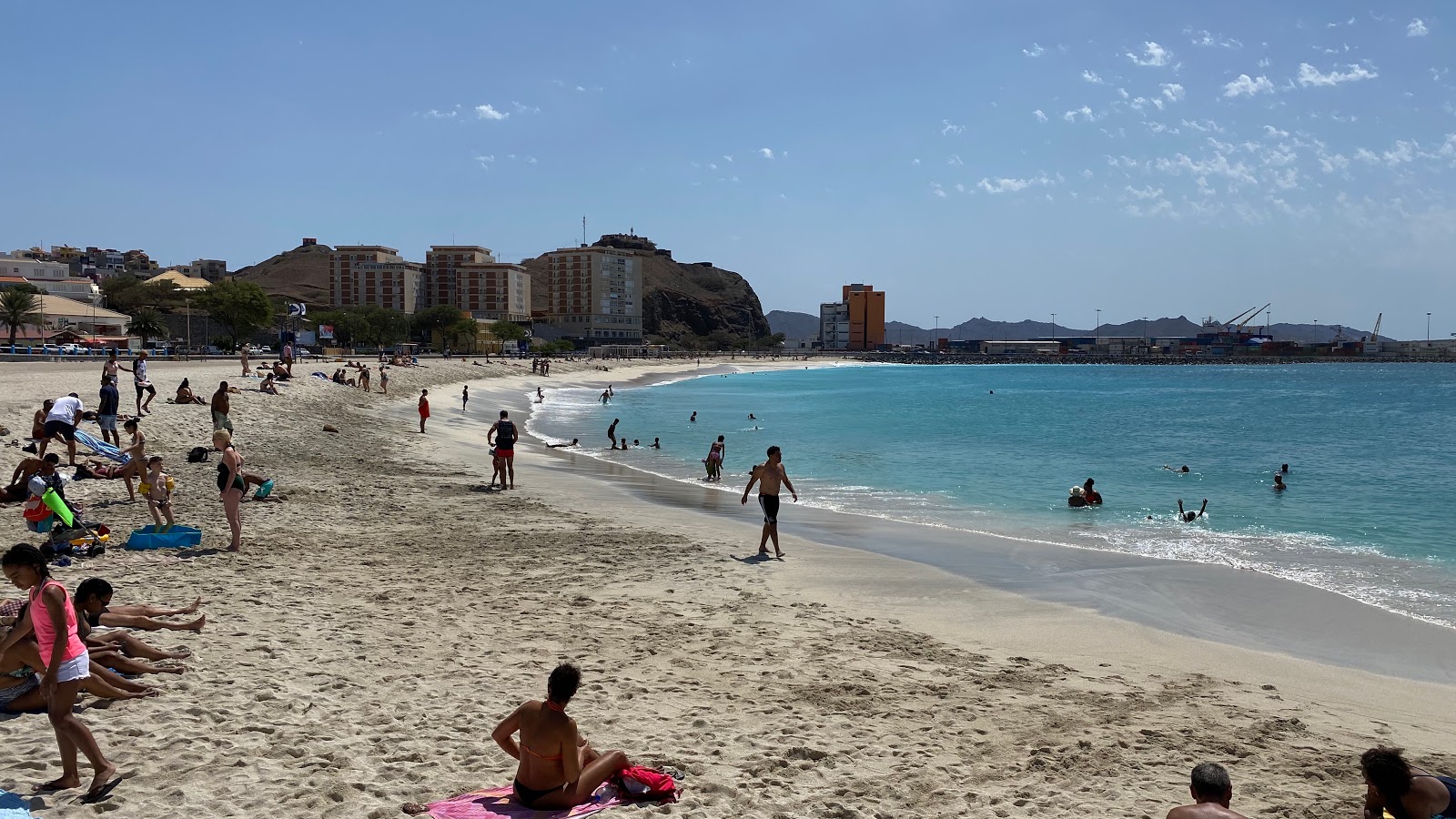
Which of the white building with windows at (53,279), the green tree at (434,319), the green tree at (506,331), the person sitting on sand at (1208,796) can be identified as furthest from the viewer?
the green tree at (506,331)

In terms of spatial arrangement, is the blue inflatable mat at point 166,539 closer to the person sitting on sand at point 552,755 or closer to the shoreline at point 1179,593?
the person sitting on sand at point 552,755

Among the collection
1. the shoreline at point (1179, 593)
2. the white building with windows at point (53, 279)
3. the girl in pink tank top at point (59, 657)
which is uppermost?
the white building with windows at point (53, 279)

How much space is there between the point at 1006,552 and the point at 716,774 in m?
8.67

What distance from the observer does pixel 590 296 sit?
165 metres

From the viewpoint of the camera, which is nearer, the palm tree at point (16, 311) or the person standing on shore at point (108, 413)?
the person standing on shore at point (108, 413)

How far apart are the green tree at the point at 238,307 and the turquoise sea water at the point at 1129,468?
25.9m

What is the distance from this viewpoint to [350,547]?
1047 centimetres

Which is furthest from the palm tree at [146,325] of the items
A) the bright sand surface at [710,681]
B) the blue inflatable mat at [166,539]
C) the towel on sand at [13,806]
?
the towel on sand at [13,806]

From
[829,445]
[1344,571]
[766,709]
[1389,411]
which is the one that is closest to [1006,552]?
[1344,571]

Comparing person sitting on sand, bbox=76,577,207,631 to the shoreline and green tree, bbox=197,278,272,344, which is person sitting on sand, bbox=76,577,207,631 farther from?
green tree, bbox=197,278,272,344

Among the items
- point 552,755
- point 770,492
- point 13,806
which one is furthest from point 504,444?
point 13,806

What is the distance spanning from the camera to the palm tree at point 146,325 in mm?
69062

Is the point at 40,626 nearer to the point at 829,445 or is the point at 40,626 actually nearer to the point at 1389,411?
the point at 829,445

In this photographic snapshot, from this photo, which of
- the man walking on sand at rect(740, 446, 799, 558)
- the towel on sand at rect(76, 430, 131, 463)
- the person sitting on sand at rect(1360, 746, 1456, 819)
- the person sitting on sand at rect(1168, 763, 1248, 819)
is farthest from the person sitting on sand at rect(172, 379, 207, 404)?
the person sitting on sand at rect(1360, 746, 1456, 819)
